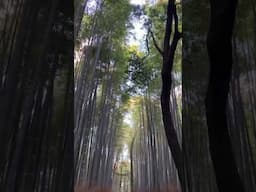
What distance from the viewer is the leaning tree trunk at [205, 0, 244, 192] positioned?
1250mm

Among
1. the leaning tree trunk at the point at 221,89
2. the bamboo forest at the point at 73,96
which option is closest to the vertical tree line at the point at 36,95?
the bamboo forest at the point at 73,96

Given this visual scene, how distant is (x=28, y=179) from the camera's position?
2.10 meters

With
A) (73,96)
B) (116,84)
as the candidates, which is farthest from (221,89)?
(116,84)

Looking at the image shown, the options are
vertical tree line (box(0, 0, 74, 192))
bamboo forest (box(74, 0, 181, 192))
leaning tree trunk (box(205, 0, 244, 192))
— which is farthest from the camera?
bamboo forest (box(74, 0, 181, 192))

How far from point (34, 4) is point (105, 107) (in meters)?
7.74

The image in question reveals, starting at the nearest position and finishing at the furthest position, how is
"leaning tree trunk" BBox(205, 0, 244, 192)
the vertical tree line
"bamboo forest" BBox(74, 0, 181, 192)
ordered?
1. "leaning tree trunk" BBox(205, 0, 244, 192)
2. the vertical tree line
3. "bamboo forest" BBox(74, 0, 181, 192)

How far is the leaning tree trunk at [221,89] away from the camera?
4.10 feet

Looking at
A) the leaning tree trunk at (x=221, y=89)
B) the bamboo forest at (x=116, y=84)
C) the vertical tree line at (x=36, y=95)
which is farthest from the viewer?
the bamboo forest at (x=116, y=84)

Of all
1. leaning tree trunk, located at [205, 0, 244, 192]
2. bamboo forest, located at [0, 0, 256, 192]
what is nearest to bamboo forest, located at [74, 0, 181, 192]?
bamboo forest, located at [0, 0, 256, 192]

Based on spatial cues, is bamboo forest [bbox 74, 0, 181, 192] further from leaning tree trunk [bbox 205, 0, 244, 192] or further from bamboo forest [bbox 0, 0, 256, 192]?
leaning tree trunk [bbox 205, 0, 244, 192]

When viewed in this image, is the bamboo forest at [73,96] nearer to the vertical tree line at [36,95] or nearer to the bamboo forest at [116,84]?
the vertical tree line at [36,95]

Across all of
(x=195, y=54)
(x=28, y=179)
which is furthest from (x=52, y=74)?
A: (x=195, y=54)

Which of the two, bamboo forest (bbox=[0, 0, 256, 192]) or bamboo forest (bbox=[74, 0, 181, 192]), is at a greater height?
bamboo forest (bbox=[74, 0, 181, 192])

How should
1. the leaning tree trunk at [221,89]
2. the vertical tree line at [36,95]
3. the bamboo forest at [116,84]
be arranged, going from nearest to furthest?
the leaning tree trunk at [221,89] < the vertical tree line at [36,95] < the bamboo forest at [116,84]
